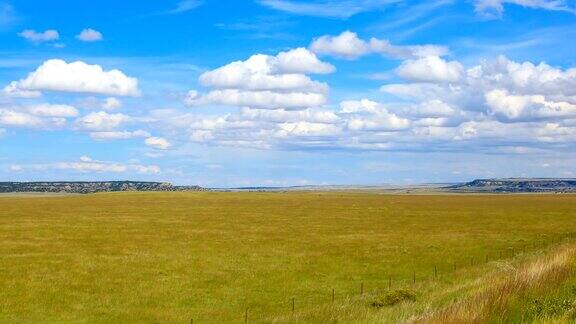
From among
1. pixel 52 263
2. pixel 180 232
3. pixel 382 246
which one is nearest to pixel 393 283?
pixel 382 246

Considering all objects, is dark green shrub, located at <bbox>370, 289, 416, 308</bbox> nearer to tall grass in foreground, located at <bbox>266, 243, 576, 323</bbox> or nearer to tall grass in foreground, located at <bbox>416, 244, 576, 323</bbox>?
tall grass in foreground, located at <bbox>266, 243, 576, 323</bbox>

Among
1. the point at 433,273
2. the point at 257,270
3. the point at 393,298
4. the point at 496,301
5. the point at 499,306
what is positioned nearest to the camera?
the point at 499,306

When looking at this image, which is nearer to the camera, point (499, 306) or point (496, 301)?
point (499, 306)

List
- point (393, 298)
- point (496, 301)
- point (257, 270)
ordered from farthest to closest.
Answer: point (257, 270) < point (393, 298) < point (496, 301)

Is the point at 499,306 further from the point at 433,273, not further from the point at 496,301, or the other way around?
the point at 433,273

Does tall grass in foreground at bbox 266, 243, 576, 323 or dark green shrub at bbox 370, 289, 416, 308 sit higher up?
tall grass in foreground at bbox 266, 243, 576, 323

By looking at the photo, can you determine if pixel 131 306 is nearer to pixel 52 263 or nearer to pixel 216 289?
pixel 216 289

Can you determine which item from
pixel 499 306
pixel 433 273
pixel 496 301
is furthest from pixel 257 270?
pixel 499 306

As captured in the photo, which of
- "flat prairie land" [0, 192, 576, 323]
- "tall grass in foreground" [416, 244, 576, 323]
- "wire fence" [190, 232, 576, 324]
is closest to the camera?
"tall grass in foreground" [416, 244, 576, 323]

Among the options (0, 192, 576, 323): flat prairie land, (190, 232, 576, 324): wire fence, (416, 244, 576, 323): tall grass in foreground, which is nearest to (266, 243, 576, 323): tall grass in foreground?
(416, 244, 576, 323): tall grass in foreground

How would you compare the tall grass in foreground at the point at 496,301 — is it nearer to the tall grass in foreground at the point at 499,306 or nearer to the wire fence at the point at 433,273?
the tall grass in foreground at the point at 499,306

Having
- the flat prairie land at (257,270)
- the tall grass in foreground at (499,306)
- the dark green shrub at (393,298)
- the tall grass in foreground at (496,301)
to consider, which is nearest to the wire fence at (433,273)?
the flat prairie land at (257,270)

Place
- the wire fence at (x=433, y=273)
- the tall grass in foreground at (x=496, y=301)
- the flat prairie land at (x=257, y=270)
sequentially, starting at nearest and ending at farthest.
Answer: the tall grass in foreground at (x=496, y=301)
the flat prairie land at (x=257, y=270)
the wire fence at (x=433, y=273)

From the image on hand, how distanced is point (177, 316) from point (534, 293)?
51.2 ft
